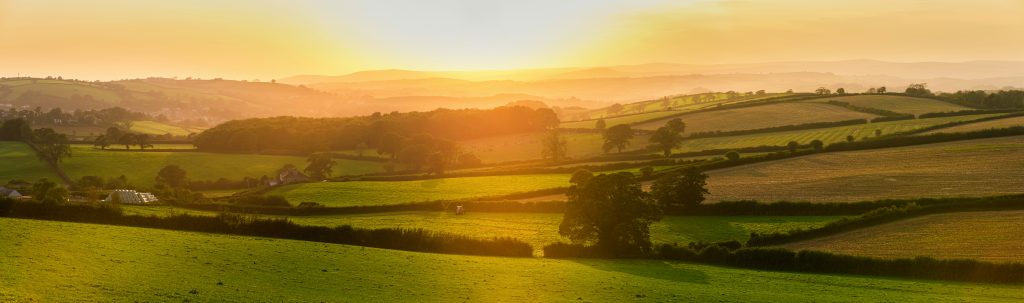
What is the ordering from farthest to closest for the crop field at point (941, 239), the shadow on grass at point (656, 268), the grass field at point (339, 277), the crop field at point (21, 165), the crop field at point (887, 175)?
the crop field at point (21, 165), the crop field at point (887, 175), the crop field at point (941, 239), the shadow on grass at point (656, 268), the grass field at point (339, 277)

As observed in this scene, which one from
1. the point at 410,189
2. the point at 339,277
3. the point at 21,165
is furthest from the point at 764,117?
the point at 21,165

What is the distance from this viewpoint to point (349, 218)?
200 feet

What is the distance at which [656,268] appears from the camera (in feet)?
133

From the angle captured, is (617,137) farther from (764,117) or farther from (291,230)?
(291,230)

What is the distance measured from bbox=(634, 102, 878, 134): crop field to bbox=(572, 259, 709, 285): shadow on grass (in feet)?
300

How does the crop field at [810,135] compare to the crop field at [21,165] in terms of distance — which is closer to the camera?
the crop field at [21,165]

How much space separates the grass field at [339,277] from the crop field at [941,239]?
456cm

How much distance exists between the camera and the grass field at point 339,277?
94.6ft

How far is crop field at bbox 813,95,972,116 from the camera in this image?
131 meters

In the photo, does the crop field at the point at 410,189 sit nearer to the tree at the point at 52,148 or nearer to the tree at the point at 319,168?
the tree at the point at 319,168

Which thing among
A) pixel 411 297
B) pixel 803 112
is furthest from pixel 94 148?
pixel 803 112

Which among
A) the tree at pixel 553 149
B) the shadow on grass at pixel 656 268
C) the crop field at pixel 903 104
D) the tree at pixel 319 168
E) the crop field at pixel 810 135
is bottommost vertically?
the shadow on grass at pixel 656 268

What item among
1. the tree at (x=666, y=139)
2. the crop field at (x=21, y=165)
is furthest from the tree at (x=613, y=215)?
the crop field at (x=21, y=165)

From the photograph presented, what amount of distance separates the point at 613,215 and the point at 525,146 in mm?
92282
